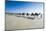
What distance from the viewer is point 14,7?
1253 millimetres

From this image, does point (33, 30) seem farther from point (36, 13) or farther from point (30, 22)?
point (36, 13)

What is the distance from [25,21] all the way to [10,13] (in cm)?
27

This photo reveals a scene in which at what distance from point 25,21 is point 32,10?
0.21 m

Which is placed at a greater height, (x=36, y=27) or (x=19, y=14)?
(x=19, y=14)

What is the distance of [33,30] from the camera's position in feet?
4.23

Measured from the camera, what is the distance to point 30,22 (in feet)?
4.18

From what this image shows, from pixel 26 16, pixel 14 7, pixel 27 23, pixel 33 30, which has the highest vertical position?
pixel 14 7

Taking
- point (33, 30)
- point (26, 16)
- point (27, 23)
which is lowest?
point (33, 30)
